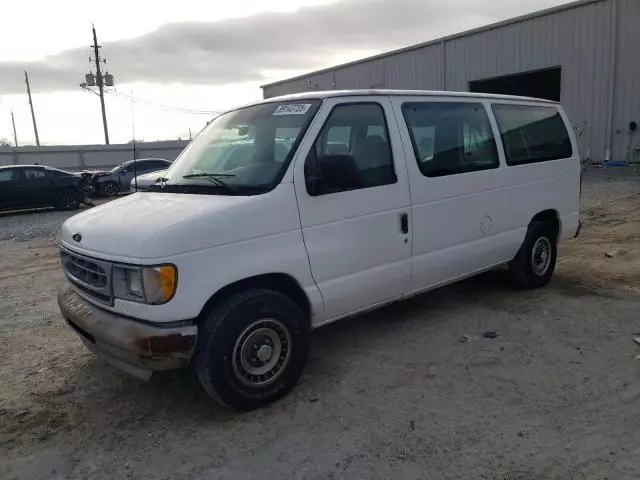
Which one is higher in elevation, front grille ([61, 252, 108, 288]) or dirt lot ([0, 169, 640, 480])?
front grille ([61, 252, 108, 288])

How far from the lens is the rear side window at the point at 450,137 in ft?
14.8

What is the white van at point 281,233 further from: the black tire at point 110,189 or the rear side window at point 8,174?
the black tire at point 110,189

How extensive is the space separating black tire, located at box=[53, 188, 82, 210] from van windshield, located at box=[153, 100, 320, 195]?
48.3ft

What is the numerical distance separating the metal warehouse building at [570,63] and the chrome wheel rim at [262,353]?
17591mm

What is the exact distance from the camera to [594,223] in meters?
9.84

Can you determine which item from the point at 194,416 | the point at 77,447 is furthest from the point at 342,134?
the point at 77,447

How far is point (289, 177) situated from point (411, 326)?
82.9 inches

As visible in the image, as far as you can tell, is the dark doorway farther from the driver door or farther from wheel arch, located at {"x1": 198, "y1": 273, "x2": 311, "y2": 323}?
wheel arch, located at {"x1": 198, "y1": 273, "x2": 311, "y2": 323}

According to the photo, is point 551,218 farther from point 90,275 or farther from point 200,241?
point 90,275

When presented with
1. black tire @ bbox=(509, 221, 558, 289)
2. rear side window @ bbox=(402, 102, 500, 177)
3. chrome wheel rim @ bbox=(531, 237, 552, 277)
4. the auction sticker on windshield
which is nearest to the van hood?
the auction sticker on windshield

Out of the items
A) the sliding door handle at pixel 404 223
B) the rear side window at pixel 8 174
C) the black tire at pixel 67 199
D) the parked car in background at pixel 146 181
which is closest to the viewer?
the sliding door handle at pixel 404 223

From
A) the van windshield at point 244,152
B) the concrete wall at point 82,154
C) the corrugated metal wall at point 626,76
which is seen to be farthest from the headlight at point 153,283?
the concrete wall at point 82,154

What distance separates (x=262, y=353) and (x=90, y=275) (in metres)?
1.25

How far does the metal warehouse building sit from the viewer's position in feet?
56.5
